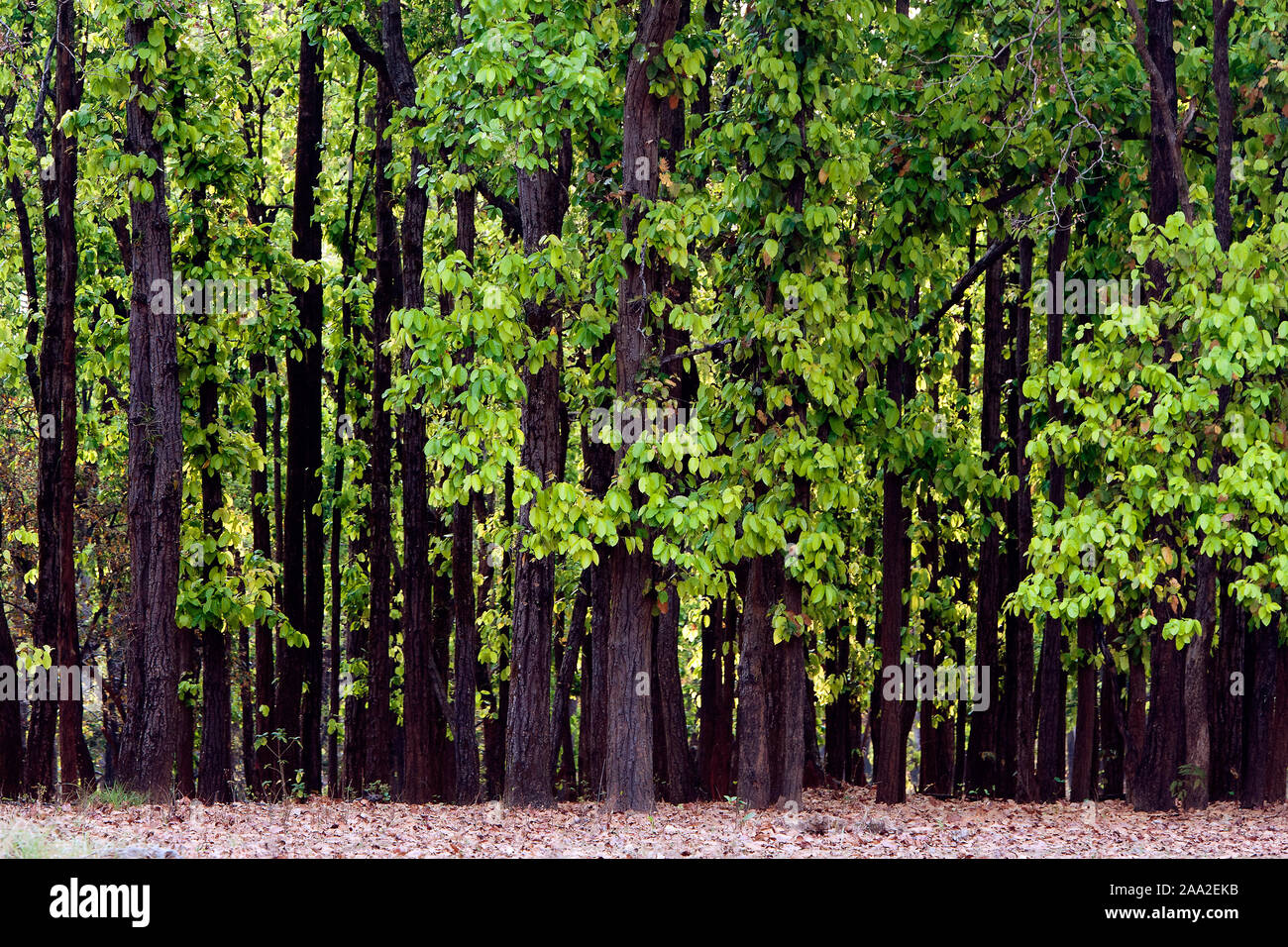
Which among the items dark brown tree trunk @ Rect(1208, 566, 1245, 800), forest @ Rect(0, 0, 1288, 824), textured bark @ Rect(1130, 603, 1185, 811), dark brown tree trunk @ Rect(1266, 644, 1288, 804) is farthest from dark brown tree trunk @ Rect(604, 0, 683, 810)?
dark brown tree trunk @ Rect(1208, 566, 1245, 800)

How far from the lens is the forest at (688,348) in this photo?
13.7 metres

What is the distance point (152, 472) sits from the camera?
14977 millimetres

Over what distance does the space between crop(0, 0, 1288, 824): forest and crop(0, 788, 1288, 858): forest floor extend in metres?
0.73

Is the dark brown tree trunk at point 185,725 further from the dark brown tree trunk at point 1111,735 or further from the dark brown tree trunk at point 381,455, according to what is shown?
the dark brown tree trunk at point 1111,735

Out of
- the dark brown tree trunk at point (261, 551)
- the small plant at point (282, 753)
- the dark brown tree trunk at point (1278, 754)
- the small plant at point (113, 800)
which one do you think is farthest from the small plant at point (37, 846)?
the dark brown tree trunk at point (1278, 754)

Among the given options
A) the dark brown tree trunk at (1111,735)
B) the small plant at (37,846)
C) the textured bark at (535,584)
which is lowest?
the dark brown tree trunk at (1111,735)

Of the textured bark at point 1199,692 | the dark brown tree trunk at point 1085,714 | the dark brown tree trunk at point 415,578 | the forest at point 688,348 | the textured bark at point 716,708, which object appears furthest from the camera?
the textured bark at point 716,708

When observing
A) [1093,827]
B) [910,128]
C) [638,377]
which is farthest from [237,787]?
[910,128]

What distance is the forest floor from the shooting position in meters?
11.5

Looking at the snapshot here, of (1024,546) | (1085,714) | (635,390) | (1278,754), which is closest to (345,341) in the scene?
(635,390)

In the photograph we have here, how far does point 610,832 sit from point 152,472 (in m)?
6.58

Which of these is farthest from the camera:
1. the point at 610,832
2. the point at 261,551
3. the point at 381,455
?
the point at 261,551

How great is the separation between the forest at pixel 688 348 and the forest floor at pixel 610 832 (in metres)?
0.73

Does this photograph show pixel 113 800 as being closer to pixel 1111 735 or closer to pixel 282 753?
pixel 282 753
